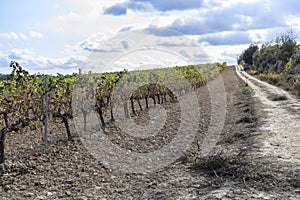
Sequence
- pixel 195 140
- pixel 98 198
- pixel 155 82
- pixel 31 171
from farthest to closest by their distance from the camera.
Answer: pixel 155 82
pixel 195 140
pixel 31 171
pixel 98 198

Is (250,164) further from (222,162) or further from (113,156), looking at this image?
(113,156)

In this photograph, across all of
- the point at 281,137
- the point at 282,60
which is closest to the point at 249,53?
the point at 282,60

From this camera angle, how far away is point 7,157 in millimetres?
8977

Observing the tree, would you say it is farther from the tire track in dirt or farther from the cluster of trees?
the tire track in dirt

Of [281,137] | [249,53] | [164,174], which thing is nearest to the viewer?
[164,174]

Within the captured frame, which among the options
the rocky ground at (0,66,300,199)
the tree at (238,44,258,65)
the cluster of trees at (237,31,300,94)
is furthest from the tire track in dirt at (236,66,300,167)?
the tree at (238,44,258,65)

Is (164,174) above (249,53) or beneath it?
beneath

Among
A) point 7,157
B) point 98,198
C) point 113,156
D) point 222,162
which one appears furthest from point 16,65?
point 222,162

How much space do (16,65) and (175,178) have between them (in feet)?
15.0

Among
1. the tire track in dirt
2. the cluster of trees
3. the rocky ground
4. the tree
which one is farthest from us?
the tree

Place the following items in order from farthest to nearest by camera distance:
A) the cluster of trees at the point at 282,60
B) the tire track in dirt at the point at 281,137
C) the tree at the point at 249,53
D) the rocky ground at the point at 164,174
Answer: the tree at the point at 249,53 < the cluster of trees at the point at 282,60 < the tire track in dirt at the point at 281,137 < the rocky ground at the point at 164,174

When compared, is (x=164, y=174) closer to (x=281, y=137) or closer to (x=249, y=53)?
(x=281, y=137)

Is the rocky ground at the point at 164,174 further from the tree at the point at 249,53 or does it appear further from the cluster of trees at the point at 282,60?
the tree at the point at 249,53

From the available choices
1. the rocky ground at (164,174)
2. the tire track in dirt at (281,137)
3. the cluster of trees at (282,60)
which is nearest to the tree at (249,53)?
the cluster of trees at (282,60)
